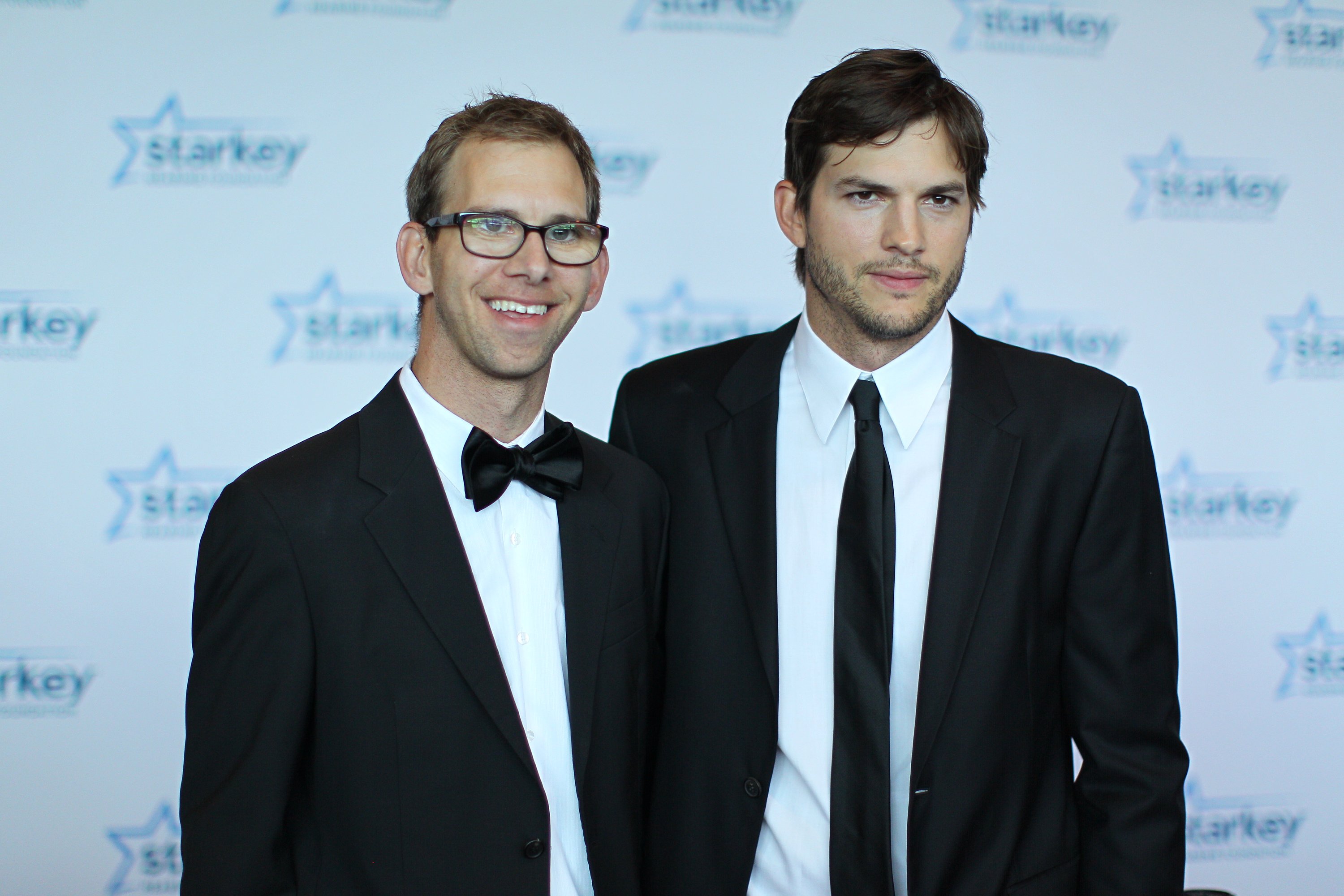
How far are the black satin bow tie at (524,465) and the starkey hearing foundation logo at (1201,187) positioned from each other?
229 centimetres

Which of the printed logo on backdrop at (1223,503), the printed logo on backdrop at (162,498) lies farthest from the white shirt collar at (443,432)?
the printed logo on backdrop at (1223,503)

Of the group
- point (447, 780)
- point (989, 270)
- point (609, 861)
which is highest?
point (989, 270)

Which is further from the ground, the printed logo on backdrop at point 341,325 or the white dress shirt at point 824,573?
the printed logo on backdrop at point 341,325

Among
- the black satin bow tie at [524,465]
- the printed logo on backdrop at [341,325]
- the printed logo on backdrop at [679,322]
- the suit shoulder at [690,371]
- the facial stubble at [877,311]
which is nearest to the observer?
the black satin bow tie at [524,465]

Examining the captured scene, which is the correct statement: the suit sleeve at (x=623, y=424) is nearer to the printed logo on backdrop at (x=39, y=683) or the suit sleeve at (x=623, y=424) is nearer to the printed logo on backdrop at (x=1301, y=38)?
the printed logo on backdrop at (x=39, y=683)

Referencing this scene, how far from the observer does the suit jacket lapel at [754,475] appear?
1.69 metres

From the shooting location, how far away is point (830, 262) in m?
1.80

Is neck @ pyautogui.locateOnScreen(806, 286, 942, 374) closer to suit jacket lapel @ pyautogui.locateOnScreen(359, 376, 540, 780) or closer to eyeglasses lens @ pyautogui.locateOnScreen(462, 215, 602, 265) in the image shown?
eyeglasses lens @ pyautogui.locateOnScreen(462, 215, 602, 265)

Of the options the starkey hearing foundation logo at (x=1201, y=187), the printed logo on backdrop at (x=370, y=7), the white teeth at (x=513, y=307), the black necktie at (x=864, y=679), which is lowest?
the black necktie at (x=864, y=679)

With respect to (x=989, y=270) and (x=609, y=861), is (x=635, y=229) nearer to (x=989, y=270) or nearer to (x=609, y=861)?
(x=989, y=270)

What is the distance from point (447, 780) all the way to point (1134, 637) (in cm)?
113

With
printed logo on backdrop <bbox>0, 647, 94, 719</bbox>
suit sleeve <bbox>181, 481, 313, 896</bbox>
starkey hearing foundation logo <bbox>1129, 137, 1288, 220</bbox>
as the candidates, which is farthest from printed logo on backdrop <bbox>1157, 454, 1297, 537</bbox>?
printed logo on backdrop <bbox>0, 647, 94, 719</bbox>

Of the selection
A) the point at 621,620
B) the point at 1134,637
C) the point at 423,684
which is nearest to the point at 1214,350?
the point at 1134,637

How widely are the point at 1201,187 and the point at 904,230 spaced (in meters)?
1.94
